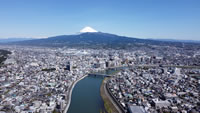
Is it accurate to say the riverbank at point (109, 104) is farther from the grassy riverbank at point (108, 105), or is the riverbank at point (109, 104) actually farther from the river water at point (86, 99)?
the river water at point (86, 99)

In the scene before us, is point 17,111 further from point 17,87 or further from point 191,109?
point 191,109

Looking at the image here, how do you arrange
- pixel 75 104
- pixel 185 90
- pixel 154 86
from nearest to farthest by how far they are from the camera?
pixel 75 104 → pixel 185 90 → pixel 154 86

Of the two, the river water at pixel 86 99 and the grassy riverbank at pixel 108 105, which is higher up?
the grassy riverbank at pixel 108 105

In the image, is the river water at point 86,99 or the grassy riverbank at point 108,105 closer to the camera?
the grassy riverbank at point 108,105

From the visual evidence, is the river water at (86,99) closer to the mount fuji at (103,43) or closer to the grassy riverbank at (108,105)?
the grassy riverbank at (108,105)

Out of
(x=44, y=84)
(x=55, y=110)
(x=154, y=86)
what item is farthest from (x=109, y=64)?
(x=55, y=110)

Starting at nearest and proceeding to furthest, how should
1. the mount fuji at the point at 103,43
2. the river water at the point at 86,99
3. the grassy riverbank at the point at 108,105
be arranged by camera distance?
1. the grassy riverbank at the point at 108,105
2. the river water at the point at 86,99
3. the mount fuji at the point at 103,43

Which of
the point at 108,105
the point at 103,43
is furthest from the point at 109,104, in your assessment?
the point at 103,43

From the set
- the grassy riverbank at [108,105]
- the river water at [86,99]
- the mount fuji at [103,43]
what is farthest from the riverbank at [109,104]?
the mount fuji at [103,43]

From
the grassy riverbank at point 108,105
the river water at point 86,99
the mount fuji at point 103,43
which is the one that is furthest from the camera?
the mount fuji at point 103,43

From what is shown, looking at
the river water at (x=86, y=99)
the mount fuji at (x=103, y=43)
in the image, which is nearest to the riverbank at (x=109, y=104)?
the river water at (x=86, y=99)

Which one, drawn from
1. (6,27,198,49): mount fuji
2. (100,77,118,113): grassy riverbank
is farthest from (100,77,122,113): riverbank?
(6,27,198,49): mount fuji
